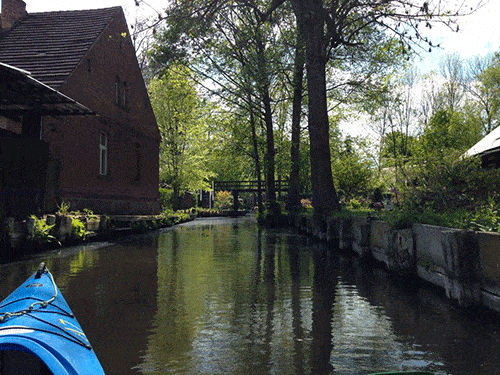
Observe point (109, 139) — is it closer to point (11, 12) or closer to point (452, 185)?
point (11, 12)

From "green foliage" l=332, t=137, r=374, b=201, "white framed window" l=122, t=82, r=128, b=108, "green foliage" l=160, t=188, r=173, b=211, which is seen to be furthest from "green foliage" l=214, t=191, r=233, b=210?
"white framed window" l=122, t=82, r=128, b=108

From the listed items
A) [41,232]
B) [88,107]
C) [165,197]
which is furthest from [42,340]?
[165,197]

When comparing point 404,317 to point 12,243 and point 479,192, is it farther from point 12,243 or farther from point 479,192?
point 12,243

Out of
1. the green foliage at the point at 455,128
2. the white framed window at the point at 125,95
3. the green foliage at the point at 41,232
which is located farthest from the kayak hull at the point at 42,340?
the green foliage at the point at 455,128

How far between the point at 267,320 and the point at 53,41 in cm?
1905

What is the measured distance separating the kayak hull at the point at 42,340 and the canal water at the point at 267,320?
2.83 feet

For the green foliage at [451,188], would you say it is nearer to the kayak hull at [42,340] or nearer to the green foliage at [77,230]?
the kayak hull at [42,340]

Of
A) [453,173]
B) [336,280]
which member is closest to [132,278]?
[336,280]

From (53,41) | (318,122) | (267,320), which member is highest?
(53,41)

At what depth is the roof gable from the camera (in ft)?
60.9

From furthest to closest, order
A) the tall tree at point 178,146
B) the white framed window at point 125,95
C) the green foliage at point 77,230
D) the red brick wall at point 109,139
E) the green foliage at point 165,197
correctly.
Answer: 1. the tall tree at point 178,146
2. the green foliage at point 165,197
3. the white framed window at point 125,95
4. the red brick wall at point 109,139
5. the green foliage at point 77,230

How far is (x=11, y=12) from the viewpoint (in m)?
22.3

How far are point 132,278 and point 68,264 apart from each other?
99.6 inches

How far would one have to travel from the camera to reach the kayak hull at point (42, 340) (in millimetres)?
2492
